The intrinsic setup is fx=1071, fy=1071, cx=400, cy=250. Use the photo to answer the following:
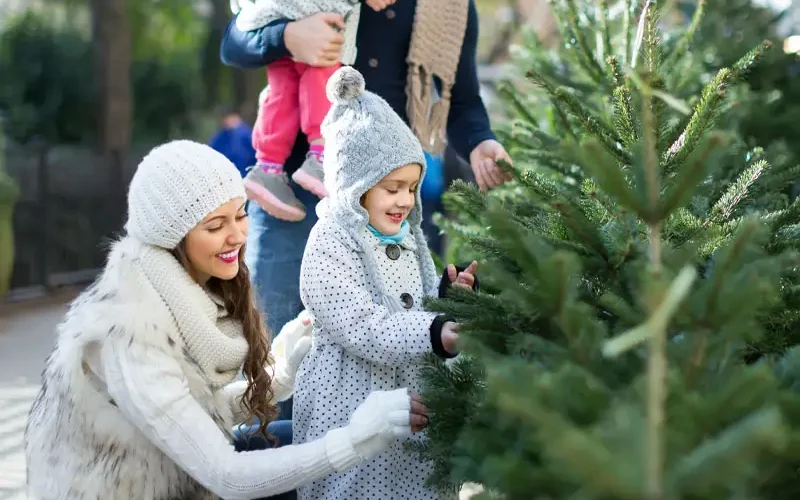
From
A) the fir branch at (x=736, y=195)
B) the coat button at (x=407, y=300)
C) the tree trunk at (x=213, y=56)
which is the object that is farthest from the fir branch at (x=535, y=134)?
the tree trunk at (x=213, y=56)

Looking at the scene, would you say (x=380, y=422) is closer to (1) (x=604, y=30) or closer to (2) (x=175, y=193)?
(2) (x=175, y=193)

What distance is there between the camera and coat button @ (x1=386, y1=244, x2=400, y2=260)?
2.78 metres

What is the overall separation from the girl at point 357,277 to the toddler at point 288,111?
Result: 1.41ft

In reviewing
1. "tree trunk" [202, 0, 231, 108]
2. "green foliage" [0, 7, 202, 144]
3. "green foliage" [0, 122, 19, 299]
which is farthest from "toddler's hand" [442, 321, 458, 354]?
"tree trunk" [202, 0, 231, 108]

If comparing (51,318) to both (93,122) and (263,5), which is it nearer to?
(93,122)

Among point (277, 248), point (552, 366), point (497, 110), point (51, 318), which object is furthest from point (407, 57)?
point (51, 318)

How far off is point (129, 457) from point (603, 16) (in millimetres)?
2421

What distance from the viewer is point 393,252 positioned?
279cm

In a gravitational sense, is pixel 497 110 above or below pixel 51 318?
above

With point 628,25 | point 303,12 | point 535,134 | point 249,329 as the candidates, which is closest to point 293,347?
point 249,329

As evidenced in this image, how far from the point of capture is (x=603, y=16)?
12.9ft

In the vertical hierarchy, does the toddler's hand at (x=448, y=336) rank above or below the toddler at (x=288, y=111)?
below

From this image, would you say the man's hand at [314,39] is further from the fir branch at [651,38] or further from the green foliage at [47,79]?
the green foliage at [47,79]

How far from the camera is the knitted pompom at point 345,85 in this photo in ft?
8.80
